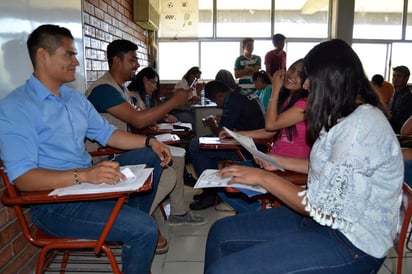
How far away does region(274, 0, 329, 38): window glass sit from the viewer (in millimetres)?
7305

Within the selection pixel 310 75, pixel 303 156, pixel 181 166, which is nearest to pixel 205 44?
pixel 181 166

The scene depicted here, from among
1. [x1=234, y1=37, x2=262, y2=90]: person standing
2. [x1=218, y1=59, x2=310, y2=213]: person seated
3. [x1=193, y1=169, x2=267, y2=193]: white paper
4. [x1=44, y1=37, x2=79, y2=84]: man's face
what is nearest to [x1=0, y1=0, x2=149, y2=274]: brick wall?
[x1=44, y1=37, x2=79, y2=84]: man's face

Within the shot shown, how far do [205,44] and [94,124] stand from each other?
19.2 feet

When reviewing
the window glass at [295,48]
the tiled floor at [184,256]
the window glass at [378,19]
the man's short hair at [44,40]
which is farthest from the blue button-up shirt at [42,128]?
the window glass at [378,19]

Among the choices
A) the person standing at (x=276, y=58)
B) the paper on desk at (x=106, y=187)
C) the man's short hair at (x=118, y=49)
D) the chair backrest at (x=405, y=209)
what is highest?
the person standing at (x=276, y=58)

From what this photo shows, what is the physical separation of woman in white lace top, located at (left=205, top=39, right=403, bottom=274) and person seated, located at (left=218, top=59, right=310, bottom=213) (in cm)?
65

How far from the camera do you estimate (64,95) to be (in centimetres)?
164

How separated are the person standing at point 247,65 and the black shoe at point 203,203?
2.89 m

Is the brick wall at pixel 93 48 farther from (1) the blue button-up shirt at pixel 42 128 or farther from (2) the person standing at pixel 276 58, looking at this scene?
(2) the person standing at pixel 276 58

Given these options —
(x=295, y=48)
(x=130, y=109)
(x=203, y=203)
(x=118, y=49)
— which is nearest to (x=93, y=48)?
(x=118, y=49)

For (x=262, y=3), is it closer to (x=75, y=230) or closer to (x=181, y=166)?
(x=181, y=166)

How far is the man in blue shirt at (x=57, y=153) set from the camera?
127 cm

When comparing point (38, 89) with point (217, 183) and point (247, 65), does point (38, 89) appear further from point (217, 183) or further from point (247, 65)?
point (247, 65)

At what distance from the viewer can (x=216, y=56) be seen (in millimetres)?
7379
